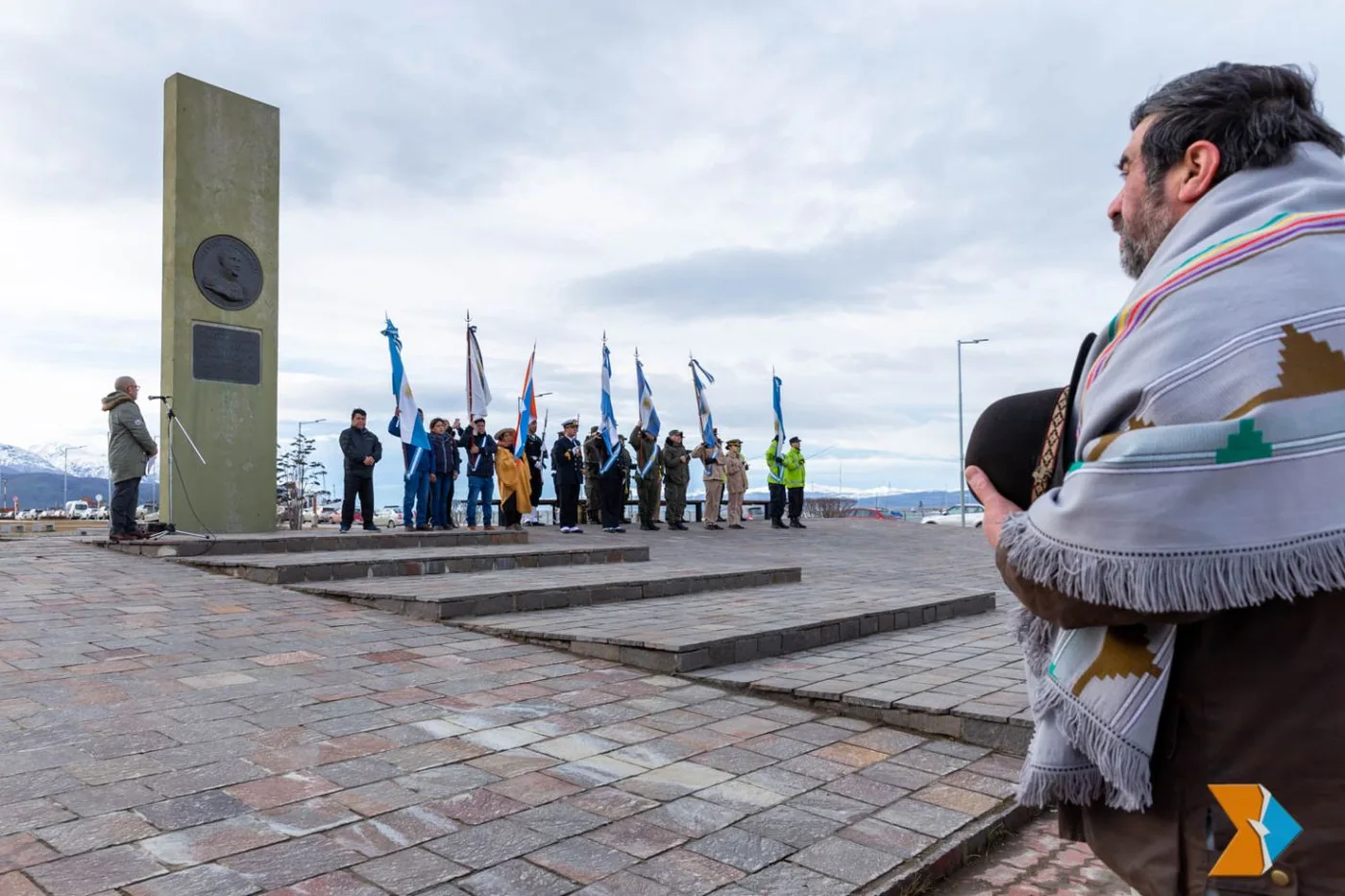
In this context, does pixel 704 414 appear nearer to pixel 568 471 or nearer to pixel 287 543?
pixel 568 471

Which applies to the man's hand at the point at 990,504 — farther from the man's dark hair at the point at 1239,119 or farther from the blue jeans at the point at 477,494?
the blue jeans at the point at 477,494

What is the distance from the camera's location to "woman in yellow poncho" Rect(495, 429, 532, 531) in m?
17.0

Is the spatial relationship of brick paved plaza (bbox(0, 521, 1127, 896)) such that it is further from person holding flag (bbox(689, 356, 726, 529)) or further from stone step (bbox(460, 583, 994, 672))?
person holding flag (bbox(689, 356, 726, 529))

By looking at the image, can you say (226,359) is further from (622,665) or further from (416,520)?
(622,665)

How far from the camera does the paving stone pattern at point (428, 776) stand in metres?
2.74

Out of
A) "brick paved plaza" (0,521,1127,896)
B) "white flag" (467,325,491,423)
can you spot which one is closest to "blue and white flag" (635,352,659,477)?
"white flag" (467,325,491,423)

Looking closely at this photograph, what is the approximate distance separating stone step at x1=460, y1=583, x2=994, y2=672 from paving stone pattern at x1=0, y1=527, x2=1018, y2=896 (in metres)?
0.18

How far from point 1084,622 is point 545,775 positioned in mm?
2724

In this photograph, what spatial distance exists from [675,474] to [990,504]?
19572mm

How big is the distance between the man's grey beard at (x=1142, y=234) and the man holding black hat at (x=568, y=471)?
16336 mm

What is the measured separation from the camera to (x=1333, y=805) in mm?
1125

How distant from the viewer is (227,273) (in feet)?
39.8

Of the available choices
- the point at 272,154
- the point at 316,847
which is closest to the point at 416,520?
the point at 272,154

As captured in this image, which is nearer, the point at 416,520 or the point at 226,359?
the point at 226,359
